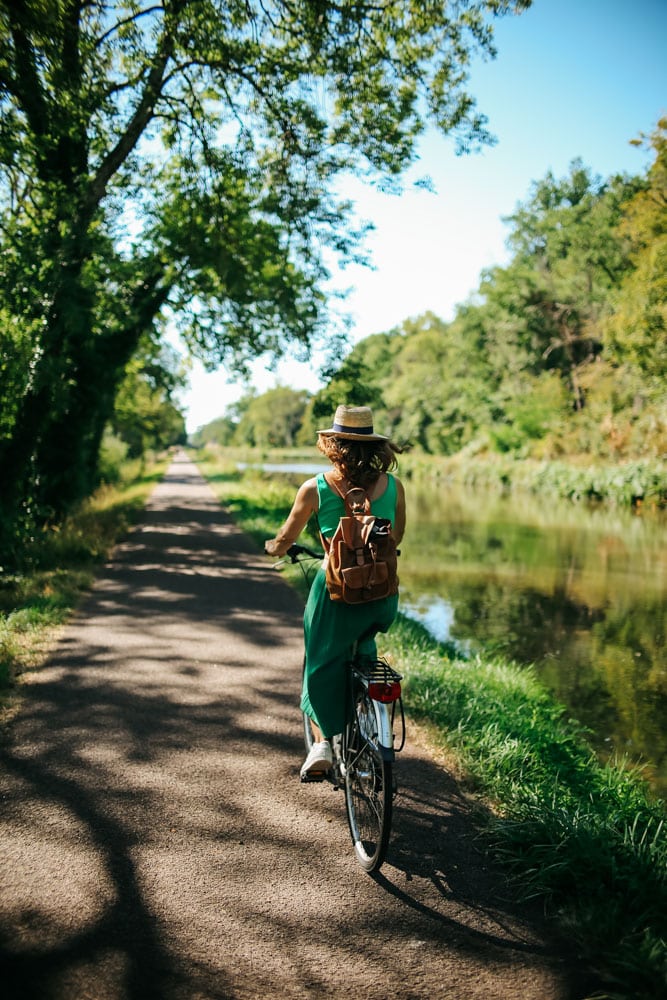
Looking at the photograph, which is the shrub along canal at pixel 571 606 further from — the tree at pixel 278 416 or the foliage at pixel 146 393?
the tree at pixel 278 416

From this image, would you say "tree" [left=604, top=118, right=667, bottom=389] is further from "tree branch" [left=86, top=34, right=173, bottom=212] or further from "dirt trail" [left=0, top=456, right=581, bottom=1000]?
"dirt trail" [left=0, top=456, right=581, bottom=1000]

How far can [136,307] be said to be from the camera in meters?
13.9

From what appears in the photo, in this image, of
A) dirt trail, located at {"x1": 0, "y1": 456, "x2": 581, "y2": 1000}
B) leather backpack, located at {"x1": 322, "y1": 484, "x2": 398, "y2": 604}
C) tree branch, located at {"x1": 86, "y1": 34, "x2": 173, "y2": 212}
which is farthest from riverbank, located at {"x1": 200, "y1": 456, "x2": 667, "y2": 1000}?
tree branch, located at {"x1": 86, "y1": 34, "x2": 173, "y2": 212}

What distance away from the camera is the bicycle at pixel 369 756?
3049mm

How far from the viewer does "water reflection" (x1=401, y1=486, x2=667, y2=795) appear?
286 inches

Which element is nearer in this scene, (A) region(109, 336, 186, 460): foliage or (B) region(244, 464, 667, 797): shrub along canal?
(B) region(244, 464, 667, 797): shrub along canal

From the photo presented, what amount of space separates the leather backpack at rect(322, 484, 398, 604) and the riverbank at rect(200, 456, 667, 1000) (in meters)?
1.45

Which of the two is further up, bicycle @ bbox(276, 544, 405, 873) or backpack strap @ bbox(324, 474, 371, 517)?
backpack strap @ bbox(324, 474, 371, 517)

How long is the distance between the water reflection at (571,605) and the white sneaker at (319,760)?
3.33 m

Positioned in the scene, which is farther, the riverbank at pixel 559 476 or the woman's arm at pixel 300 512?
the riverbank at pixel 559 476

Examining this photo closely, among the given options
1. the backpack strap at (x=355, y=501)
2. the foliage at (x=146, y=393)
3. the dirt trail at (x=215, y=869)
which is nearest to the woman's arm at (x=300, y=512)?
the backpack strap at (x=355, y=501)

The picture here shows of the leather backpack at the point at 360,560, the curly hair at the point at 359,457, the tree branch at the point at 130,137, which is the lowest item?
the leather backpack at the point at 360,560

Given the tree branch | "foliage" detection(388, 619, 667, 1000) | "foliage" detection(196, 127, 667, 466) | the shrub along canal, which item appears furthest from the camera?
"foliage" detection(196, 127, 667, 466)

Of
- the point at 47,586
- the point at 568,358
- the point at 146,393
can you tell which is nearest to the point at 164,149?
the point at 47,586
